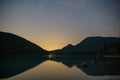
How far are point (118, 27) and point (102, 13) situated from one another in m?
0.71

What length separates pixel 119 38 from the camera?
301 inches

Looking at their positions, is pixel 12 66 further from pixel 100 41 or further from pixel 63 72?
pixel 100 41

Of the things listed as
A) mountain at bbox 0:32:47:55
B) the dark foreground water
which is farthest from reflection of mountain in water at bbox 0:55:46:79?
mountain at bbox 0:32:47:55

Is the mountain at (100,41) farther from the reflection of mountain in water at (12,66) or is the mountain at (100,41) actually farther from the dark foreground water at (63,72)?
the reflection of mountain in water at (12,66)

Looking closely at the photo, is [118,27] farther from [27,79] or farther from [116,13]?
[27,79]

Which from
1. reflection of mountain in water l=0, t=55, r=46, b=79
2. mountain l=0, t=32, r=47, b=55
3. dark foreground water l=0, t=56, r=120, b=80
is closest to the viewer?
dark foreground water l=0, t=56, r=120, b=80

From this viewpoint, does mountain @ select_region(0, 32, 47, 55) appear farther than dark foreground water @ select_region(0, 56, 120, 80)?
Yes

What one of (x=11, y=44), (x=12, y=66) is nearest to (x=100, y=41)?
(x=12, y=66)

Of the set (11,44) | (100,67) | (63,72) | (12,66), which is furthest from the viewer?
(11,44)

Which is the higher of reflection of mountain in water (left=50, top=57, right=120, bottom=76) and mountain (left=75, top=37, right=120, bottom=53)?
mountain (left=75, top=37, right=120, bottom=53)

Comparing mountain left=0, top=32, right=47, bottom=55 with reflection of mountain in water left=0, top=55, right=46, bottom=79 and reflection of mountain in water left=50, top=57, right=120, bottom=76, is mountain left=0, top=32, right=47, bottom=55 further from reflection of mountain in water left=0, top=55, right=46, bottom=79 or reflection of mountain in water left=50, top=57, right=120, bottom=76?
reflection of mountain in water left=50, top=57, right=120, bottom=76

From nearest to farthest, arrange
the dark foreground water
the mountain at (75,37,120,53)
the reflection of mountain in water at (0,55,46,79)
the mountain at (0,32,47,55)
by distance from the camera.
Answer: the dark foreground water, the reflection of mountain in water at (0,55,46,79), the mountain at (75,37,120,53), the mountain at (0,32,47,55)

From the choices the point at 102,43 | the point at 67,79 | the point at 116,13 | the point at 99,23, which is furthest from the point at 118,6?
the point at 67,79

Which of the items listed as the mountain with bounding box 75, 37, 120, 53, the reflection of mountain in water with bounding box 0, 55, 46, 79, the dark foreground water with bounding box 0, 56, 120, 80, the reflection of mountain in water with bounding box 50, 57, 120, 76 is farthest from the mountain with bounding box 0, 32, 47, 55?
the mountain with bounding box 75, 37, 120, 53
